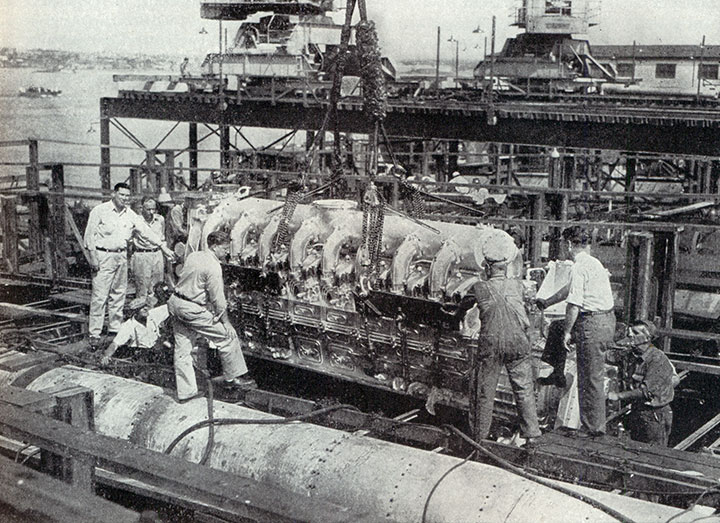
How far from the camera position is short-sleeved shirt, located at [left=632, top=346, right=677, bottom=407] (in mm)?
8148

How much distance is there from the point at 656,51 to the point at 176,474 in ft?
159

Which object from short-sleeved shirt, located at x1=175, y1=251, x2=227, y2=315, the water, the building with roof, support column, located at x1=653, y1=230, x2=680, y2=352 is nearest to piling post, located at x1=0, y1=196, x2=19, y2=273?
short-sleeved shirt, located at x1=175, y1=251, x2=227, y2=315

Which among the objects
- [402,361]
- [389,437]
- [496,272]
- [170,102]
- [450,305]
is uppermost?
[170,102]

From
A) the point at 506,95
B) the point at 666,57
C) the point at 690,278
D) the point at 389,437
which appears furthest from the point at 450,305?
the point at 666,57

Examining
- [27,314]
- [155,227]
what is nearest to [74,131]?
[155,227]

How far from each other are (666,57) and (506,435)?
4529cm

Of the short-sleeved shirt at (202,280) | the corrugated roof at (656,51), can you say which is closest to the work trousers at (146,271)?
the short-sleeved shirt at (202,280)

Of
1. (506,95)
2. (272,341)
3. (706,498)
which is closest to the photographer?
(706,498)

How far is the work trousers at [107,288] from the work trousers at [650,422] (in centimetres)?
632

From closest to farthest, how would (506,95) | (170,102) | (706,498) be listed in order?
A: (706,498) < (170,102) < (506,95)

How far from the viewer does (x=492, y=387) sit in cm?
666

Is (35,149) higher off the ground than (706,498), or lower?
higher

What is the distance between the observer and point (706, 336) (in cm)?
1009

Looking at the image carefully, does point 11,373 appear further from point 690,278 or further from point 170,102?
point 170,102
